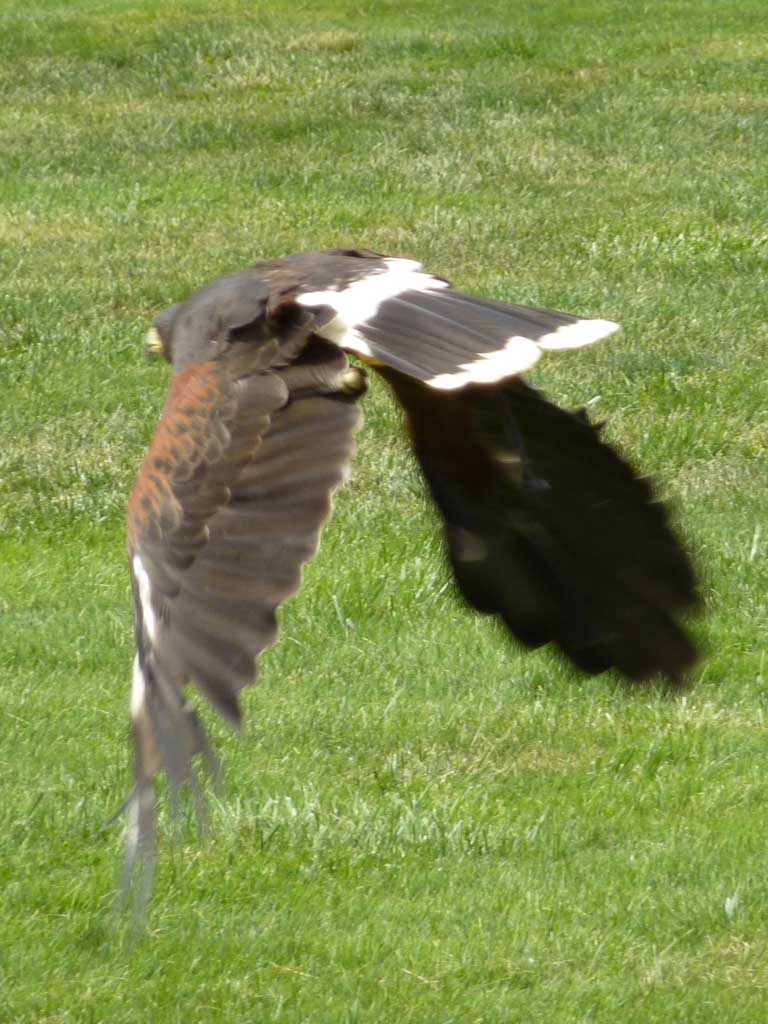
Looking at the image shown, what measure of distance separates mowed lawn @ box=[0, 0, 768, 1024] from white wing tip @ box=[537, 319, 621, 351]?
1098mm

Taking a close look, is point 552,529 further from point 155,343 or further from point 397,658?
point 397,658

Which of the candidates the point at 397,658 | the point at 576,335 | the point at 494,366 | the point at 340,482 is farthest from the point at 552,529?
the point at 397,658

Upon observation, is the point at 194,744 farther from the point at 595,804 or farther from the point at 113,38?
the point at 113,38

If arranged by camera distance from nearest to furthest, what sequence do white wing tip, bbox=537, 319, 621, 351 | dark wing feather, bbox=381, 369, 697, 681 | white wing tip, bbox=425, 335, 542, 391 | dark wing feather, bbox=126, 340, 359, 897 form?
dark wing feather, bbox=126, 340, 359, 897 < white wing tip, bbox=425, 335, 542, 391 < white wing tip, bbox=537, 319, 621, 351 < dark wing feather, bbox=381, 369, 697, 681

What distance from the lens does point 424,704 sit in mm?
5879

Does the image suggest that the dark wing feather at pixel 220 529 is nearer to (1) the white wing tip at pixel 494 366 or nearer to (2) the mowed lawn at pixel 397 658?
(1) the white wing tip at pixel 494 366

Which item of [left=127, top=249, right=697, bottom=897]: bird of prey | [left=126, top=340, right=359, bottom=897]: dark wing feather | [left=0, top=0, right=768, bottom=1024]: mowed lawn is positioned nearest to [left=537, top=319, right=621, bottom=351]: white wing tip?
[left=127, top=249, right=697, bottom=897]: bird of prey

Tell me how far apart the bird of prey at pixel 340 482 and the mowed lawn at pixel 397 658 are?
2.04 ft

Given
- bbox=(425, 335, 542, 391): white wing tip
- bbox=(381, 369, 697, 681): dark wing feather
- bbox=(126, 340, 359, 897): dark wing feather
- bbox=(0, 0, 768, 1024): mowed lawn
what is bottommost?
bbox=(0, 0, 768, 1024): mowed lawn

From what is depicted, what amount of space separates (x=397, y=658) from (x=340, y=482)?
10.3ft

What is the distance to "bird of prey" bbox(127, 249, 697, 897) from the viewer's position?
9.95 feet

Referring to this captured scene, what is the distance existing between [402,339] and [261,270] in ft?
2.07

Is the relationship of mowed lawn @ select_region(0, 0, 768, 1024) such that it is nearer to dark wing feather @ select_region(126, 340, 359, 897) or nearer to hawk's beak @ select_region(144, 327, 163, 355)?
dark wing feather @ select_region(126, 340, 359, 897)

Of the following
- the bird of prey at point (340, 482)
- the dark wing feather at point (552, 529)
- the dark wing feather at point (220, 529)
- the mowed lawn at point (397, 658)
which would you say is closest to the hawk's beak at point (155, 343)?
the bird of prey at point (340, 482)
